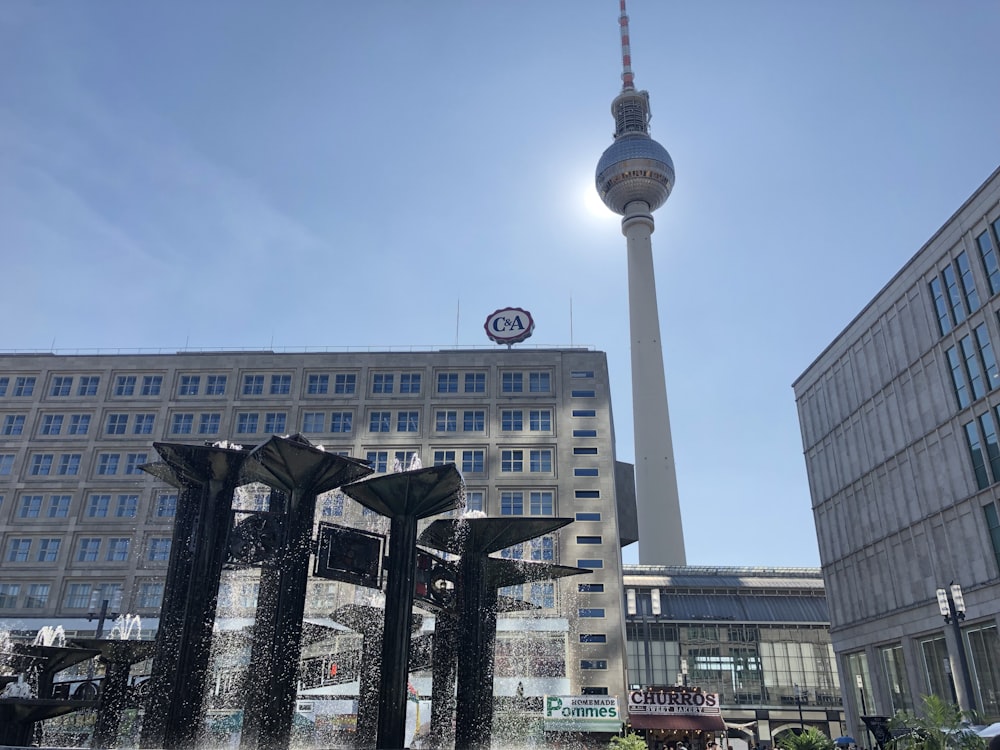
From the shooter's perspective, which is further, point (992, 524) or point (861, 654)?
point (861, 654)

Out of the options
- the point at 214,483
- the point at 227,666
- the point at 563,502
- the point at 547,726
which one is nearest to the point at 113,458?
the point at 227,666

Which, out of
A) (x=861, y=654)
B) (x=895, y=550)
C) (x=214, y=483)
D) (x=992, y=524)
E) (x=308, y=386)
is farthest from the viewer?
(x=308, y=386)

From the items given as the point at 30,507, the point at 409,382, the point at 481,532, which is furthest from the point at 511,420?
the point at 481,532

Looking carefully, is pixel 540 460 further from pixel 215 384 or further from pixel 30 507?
pixel 30 507

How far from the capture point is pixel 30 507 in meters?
62.0

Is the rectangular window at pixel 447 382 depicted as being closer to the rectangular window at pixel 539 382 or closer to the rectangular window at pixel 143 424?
the rectangular window at pixel 539 382

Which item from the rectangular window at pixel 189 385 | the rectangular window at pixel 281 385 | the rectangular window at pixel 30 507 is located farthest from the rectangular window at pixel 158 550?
the rectangular window at pixel 281 385

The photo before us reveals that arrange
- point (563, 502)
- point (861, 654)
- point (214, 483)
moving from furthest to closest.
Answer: point (563, 502) → point (861, 654) → point (214, 483)

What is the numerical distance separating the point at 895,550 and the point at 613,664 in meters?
19.2

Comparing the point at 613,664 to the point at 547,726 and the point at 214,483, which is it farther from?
the point at 214,483

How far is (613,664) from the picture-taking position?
Result: 181 feet

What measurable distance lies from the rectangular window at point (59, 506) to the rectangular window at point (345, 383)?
69.1 feet

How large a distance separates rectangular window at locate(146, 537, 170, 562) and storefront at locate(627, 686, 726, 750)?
34699mm

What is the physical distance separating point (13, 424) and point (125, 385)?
28.8 ft
